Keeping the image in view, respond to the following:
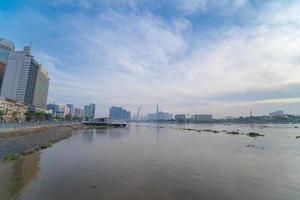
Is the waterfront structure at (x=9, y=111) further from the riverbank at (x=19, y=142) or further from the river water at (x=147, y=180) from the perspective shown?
the river water at (x=147, y=180)

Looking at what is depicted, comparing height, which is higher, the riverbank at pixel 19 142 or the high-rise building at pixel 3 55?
the high-rise building at pixel 3 55

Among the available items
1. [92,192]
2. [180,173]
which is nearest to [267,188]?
[180,173]

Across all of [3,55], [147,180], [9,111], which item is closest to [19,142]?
[147,180]

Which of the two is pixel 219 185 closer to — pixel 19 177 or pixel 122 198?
pixel 122 198

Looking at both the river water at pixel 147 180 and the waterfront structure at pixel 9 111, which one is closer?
the river water at pixel 147 180

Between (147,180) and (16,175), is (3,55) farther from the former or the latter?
(147,180)

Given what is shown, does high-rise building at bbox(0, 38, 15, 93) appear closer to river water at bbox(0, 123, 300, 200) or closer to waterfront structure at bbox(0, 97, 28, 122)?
waterfront structure at bbox(0, 97, 28, 122)

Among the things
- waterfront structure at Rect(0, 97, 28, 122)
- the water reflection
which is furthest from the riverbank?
waterfront structure at Rect(0, 97, 28, 122)

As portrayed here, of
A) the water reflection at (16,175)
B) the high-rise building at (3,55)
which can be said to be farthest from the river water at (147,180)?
the high-rise building at (3,55)

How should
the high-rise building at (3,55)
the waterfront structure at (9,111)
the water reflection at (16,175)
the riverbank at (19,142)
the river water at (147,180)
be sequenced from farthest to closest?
the high-rise building at (3,55) < the waterfront structure at (9,111) < the riverbank at (19,142) < the river water at (147,180) < the water reflection at (16,175)

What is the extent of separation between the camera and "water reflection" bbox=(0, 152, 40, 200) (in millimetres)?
15237

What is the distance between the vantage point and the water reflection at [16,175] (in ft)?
50.0

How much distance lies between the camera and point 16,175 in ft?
64.7

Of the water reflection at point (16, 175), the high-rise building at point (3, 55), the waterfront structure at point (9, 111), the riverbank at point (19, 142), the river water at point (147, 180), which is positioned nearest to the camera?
the water reflection at point (16, 175)
